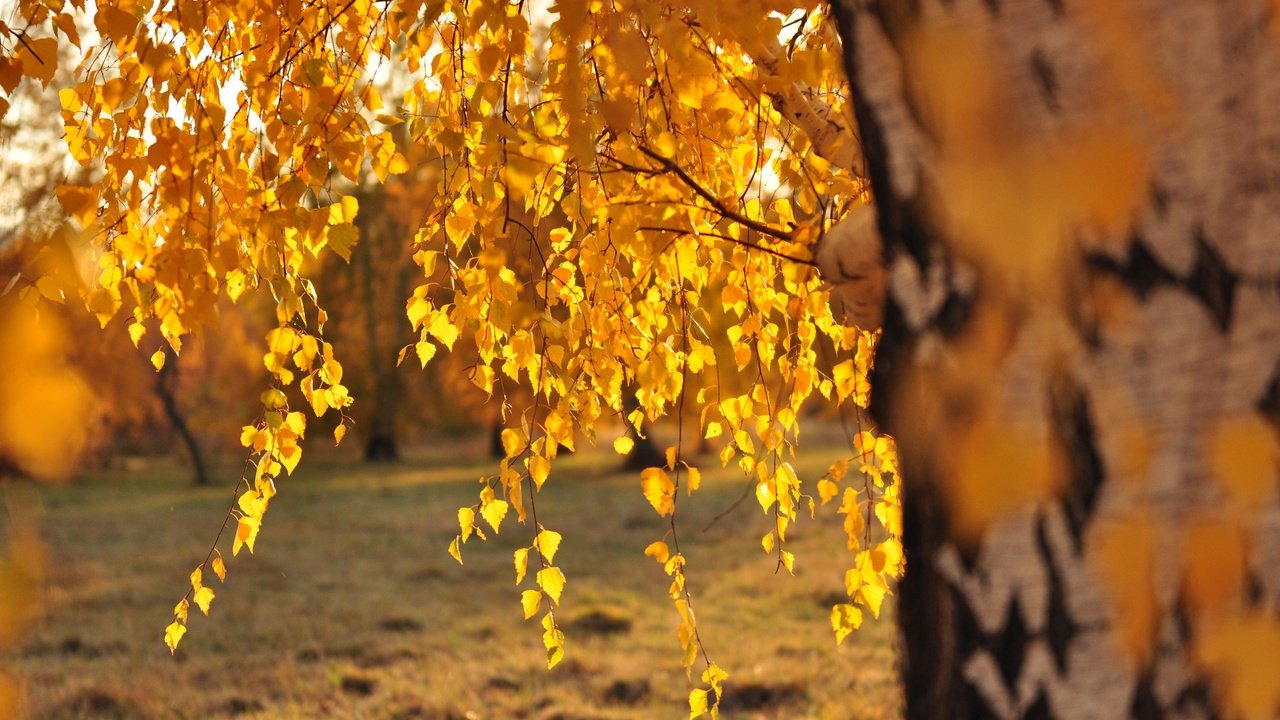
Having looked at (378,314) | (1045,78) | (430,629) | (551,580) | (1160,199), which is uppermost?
(378,314)

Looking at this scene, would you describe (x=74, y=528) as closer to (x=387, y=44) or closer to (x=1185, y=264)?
(x=387, y=44)

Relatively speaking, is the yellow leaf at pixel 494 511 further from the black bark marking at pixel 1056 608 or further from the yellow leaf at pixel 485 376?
the black bark marking at pixel 1056 608

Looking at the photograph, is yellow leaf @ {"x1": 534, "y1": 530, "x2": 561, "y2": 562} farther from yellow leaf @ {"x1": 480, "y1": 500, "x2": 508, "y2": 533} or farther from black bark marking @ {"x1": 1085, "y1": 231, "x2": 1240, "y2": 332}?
black bark marking @ {"x1": 1085, "y1": 231, "x2": 1240, "y2": 332}

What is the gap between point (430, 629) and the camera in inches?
291

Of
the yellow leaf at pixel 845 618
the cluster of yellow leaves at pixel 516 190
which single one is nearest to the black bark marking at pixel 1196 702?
the cluster of yellow leaves at pixel 516 190

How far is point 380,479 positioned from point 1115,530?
61.9ft

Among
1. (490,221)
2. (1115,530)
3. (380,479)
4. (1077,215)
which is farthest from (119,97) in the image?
(380,479)

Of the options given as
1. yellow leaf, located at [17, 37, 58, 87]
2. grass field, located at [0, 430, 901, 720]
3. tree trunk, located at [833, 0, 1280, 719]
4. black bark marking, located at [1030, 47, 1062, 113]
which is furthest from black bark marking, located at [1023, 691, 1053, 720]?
grass field, located at [0, 430, 901, 720]

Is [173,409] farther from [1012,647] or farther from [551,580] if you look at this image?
[1012,647]

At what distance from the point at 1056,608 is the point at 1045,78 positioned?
56cm

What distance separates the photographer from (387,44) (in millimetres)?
2807

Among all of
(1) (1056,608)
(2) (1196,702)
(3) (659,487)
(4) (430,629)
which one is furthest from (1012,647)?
(4) (430,629)

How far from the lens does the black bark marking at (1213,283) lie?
1098 mm

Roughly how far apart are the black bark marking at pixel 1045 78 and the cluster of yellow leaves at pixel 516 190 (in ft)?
2.83
